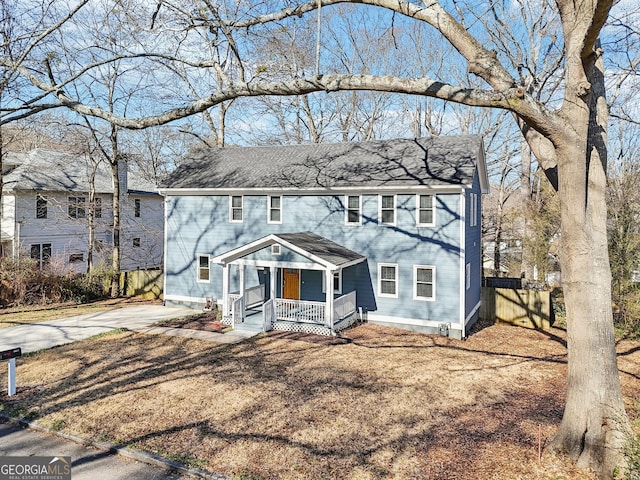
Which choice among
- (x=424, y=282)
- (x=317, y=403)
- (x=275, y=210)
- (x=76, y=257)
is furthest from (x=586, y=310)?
(x=76, y=257)

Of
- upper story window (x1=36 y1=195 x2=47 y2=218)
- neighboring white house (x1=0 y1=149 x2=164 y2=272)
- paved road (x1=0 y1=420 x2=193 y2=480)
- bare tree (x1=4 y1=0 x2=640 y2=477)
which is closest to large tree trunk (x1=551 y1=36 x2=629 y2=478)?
bare tree (x1=4 y1=0 x2=640 y2=477)

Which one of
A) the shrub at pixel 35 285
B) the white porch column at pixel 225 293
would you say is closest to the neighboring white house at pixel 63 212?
the shrub at pixel 35 285

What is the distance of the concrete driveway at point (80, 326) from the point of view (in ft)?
42.1

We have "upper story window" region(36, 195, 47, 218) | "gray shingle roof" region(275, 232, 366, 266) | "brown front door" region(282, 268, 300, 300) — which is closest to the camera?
"gray shingle roof" region(275, 232, 366, 266)

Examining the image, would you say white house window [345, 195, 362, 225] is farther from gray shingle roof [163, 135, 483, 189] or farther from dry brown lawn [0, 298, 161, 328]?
dry brown lawn [0, 298, 161, 328]

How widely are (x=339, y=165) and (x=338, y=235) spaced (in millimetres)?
2879

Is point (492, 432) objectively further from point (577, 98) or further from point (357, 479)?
point (577, 98)

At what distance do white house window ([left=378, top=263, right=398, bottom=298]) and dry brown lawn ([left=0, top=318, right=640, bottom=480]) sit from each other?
7.41ft

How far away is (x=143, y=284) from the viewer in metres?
21.7

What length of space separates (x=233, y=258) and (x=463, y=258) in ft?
26.2

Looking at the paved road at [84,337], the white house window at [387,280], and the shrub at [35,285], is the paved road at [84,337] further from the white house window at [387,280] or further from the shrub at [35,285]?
the white house window at [387,280]

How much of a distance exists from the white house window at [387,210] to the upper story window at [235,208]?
599 cm

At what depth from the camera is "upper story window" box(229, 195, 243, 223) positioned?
699 inches

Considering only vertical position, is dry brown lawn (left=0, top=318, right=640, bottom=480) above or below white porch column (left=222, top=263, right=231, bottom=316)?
below
